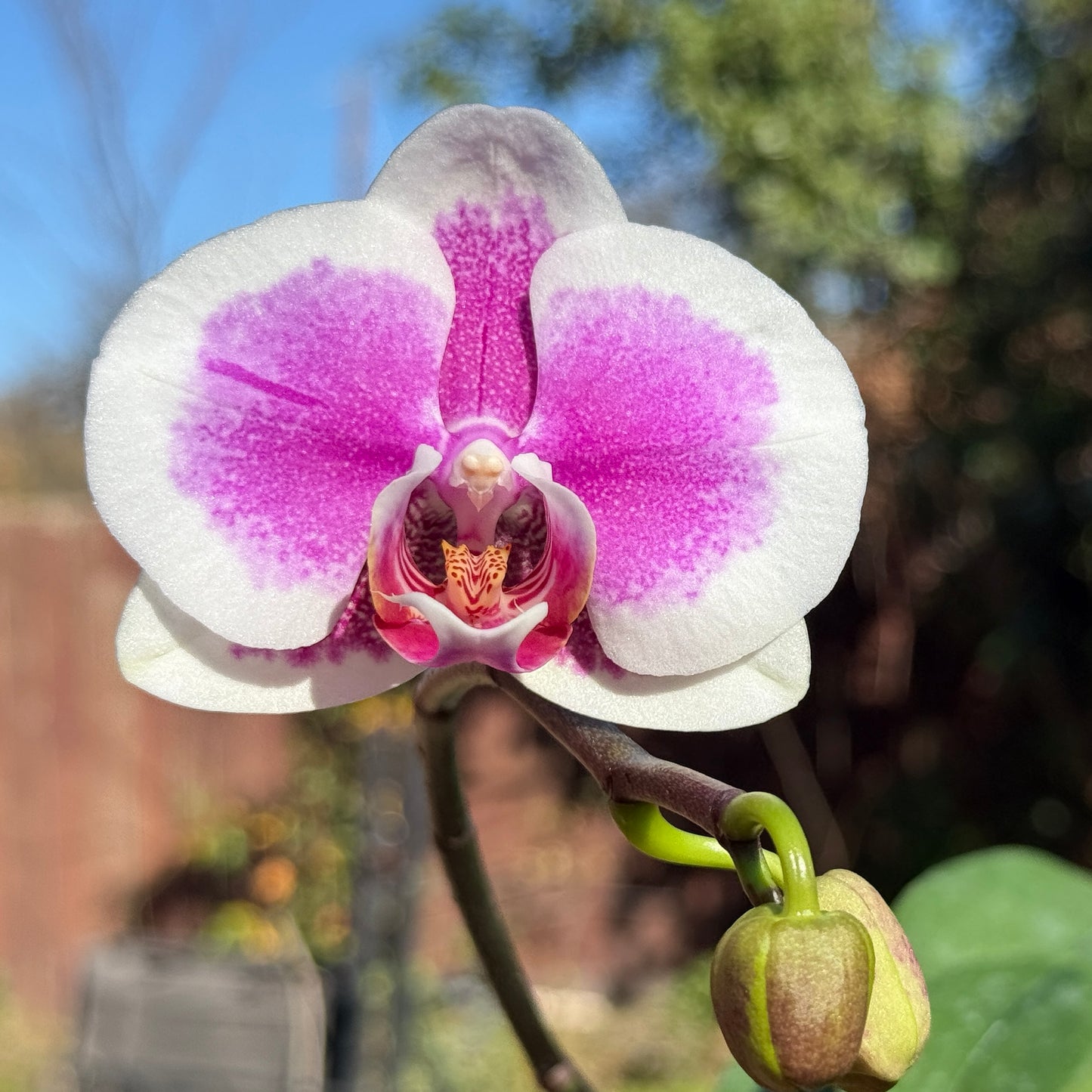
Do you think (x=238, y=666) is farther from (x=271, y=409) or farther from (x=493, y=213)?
(x=493, y=213)

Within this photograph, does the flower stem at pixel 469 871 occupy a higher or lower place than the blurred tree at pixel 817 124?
higher

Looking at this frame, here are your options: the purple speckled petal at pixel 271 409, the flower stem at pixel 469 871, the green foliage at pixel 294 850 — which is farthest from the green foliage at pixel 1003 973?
the green foliage at pixel 294 850

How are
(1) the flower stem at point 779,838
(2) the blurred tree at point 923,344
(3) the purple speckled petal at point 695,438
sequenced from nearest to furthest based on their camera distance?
(1) the flower stem at point 779,838
(3) the purple speckled petal at point 695,438
(2) the blurred tree at point 923,344

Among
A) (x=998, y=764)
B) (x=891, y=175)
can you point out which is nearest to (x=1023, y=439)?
(x=998, y=764)

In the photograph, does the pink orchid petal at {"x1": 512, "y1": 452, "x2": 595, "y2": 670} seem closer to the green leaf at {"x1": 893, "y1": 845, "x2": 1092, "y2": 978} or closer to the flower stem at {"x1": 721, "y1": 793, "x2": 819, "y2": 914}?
the flower stem at {"x1": 721, "y1": 793, "x2": 819, "y2": 914}

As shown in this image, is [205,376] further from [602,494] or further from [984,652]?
[984,652]

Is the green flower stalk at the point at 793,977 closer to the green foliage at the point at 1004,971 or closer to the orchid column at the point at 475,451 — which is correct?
the orchid column at the point at 475,451

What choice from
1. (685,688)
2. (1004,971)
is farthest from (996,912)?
(685,688)
